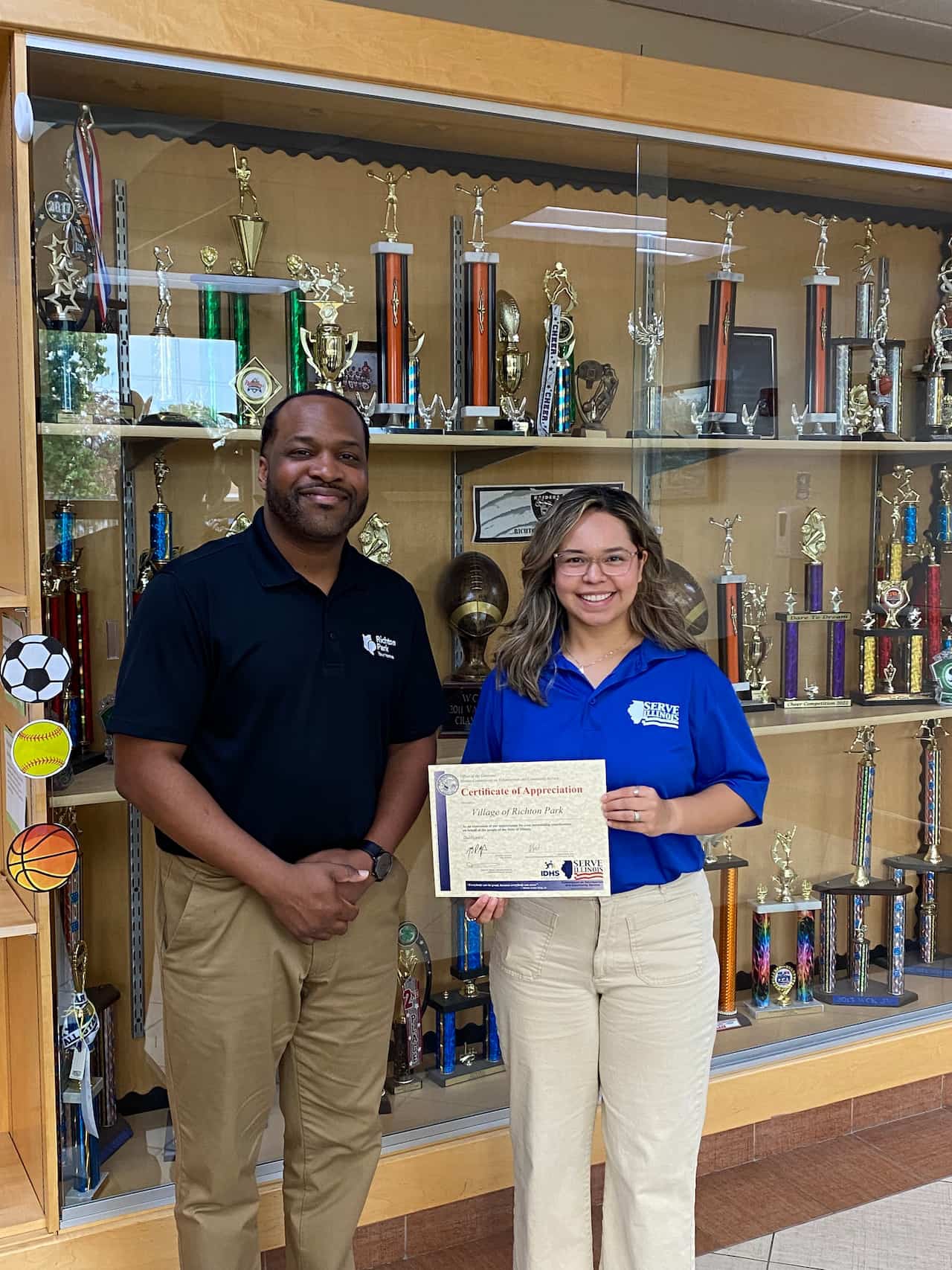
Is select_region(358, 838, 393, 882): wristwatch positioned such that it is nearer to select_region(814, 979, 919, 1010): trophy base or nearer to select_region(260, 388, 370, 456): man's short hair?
select_region(260, 388, 370, 456): man's short hair

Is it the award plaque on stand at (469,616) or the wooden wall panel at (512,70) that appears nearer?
the wooden wall panel at (512,70)

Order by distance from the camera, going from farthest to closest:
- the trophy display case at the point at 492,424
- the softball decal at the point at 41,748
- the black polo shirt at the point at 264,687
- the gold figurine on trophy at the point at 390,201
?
the gold figurine on trophy at the point at 390,201 → the trophy display case at the point at 492,424 → the softball decal at the point at 41,748 → the black polo shirt at the point at 264,687

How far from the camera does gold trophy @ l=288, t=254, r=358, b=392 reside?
2.39 meters

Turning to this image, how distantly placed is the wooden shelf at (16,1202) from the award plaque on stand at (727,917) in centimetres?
156

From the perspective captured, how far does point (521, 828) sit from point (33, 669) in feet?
2.69

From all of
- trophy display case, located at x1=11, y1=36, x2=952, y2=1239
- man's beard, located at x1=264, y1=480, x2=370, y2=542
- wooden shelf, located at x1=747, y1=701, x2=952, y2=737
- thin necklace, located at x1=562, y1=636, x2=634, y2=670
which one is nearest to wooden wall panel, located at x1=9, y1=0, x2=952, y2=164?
trophy display case, located at x1=11, y1=36, x2=952, y2=1239

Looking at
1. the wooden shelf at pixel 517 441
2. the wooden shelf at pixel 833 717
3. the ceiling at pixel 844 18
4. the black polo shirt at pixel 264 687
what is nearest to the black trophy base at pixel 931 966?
the wooden shelf at pixel 833 717

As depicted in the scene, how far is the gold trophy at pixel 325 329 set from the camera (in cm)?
239

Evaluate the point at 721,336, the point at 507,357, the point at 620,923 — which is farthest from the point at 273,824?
the point at 721,336

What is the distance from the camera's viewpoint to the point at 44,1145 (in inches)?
80.0

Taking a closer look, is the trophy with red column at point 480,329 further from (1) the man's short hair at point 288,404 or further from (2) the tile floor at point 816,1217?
(2) the tile floor at point 816,1217

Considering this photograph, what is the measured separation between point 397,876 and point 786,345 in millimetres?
1681

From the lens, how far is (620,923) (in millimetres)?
1801

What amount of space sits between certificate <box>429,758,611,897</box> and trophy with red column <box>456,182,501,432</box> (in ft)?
3.33
